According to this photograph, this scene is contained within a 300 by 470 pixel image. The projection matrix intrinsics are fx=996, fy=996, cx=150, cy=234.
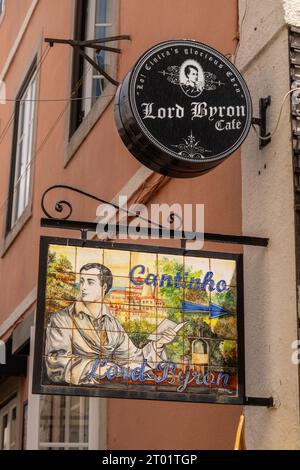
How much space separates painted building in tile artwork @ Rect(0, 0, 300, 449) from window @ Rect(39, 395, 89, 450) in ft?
0.05

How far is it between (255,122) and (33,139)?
7.11 metres

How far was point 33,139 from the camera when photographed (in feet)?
44.4

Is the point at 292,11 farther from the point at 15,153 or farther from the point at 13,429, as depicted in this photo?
the point at 15,153

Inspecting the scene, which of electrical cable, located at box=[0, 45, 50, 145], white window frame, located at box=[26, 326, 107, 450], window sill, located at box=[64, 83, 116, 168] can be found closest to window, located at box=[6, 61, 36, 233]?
electrical cable, located at box=[0, 45, 50, 145]

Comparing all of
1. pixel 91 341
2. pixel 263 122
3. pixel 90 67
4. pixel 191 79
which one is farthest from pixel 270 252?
pixel 90 67

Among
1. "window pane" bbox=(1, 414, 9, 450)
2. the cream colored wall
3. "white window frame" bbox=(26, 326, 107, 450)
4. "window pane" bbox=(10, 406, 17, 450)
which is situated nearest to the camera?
the cream colored wall

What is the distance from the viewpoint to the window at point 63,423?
33.5 ft

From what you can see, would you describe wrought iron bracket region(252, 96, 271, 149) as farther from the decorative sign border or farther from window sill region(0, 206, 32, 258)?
window sill region(0, 206, 32, 258)

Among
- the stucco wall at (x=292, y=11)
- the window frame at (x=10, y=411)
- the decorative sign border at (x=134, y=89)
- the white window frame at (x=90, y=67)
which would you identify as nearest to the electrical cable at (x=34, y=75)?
the white window frame at (x=90, y=67)

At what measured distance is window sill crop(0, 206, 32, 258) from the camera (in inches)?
518

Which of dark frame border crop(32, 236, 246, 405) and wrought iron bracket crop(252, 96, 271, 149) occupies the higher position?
wrought iron bracket crop(252, 96, 271, 149)

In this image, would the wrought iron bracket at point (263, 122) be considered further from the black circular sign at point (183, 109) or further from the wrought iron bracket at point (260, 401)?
the wrought iron bracket at point (260, 401)

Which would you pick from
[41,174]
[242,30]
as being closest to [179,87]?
[242,30]

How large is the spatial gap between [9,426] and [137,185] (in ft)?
16.7
